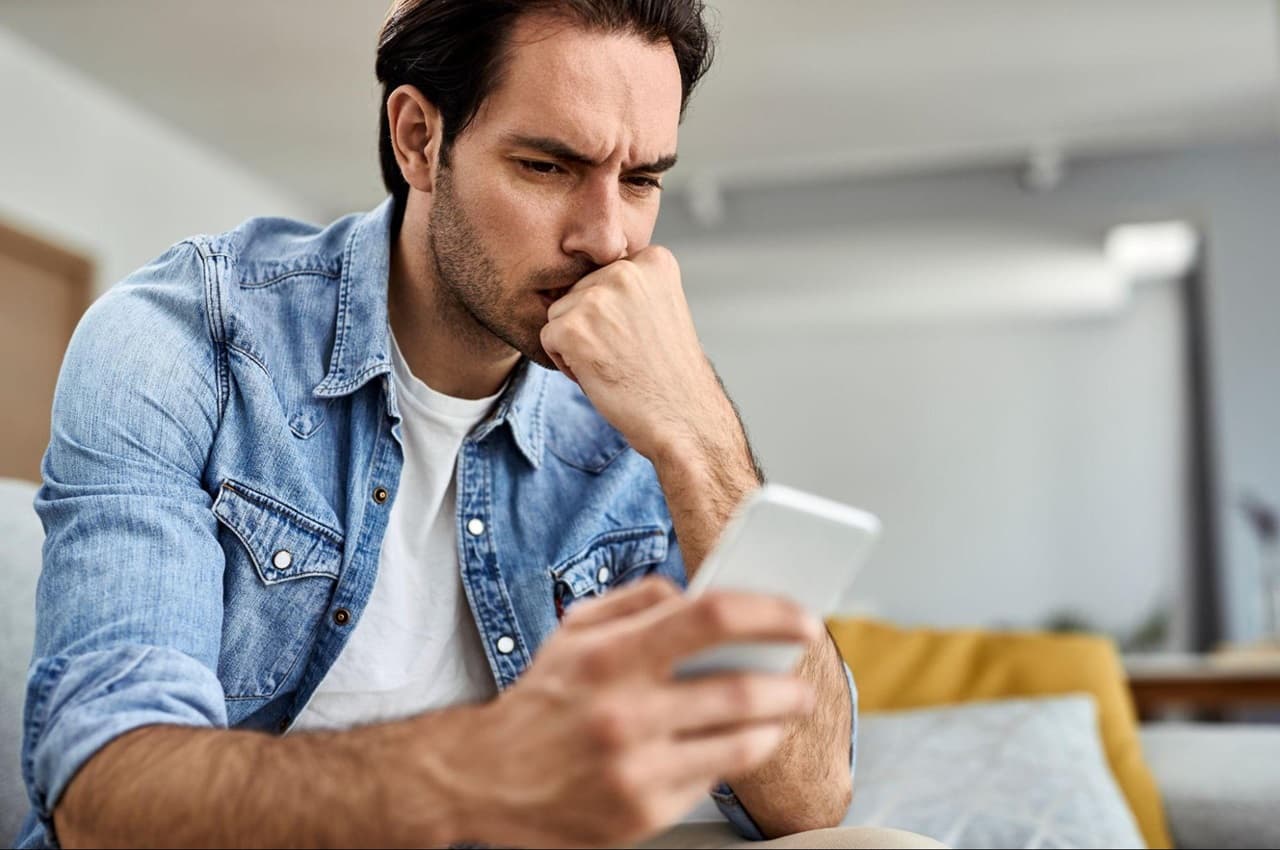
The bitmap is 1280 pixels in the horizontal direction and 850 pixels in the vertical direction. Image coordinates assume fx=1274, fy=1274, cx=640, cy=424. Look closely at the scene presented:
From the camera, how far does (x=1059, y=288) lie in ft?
22.6

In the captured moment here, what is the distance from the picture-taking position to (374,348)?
1.16 metres

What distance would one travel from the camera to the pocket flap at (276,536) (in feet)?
3.33

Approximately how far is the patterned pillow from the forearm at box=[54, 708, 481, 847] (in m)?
0.87

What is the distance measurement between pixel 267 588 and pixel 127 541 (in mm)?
191

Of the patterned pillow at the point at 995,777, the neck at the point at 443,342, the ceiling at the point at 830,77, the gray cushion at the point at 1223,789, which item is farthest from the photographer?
the ceiling at the point at 830,77

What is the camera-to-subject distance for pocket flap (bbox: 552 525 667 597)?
122cm

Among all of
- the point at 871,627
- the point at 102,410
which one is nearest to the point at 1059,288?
the point at 871,627

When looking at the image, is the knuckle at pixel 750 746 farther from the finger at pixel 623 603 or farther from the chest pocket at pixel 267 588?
the chest pocket at pixel 267 588

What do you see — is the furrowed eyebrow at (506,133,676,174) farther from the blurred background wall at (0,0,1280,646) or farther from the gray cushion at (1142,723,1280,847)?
the blurred background wall at (0,0,1280,646)

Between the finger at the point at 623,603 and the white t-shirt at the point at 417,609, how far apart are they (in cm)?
55

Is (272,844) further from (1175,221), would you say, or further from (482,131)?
(1175,221)

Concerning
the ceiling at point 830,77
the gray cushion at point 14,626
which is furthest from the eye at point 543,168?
the ceiling at point 830,77

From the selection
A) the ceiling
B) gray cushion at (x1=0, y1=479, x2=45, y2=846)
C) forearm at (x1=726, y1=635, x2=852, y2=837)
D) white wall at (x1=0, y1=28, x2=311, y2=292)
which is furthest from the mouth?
white wall at (x1=0, y1=28, x2=311, y2=292)

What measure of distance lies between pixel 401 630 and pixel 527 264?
1.16 feet
